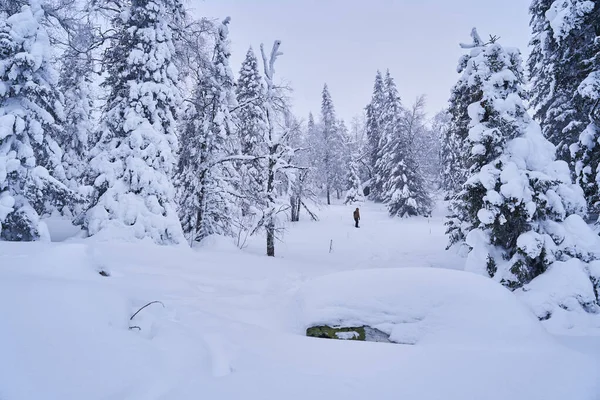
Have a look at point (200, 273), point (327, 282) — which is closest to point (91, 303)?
point (327, 282)

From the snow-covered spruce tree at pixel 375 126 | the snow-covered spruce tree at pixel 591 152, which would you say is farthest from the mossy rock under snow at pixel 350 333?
the snow-covered spruce tree at pixel 375 126

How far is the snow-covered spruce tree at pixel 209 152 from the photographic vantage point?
1249 centimetres

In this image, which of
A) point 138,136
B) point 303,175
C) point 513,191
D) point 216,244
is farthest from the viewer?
point 303,175

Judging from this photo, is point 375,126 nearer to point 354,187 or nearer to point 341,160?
point 341,160

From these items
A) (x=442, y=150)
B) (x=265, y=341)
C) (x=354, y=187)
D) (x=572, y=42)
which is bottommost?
(x=265, y=341)

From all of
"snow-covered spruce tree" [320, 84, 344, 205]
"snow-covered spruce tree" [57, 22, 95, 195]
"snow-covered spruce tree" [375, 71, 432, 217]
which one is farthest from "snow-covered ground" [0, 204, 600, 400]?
"snow-covered spruce tree" [320, 84, 344, 205]

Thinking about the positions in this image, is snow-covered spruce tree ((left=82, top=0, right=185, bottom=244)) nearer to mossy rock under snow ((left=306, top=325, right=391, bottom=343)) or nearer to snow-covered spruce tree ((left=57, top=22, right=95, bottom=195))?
mossy rock under snow ((left=306, top=325, right=391, bottom=343))

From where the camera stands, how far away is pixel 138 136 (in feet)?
31.0

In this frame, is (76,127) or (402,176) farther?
(402,176)

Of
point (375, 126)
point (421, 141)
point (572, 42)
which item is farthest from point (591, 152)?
point (375, 126)

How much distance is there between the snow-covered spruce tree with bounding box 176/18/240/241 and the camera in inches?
492

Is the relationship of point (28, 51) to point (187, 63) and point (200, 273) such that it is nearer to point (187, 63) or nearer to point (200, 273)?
point (187, 63)

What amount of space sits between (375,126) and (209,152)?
104 ft

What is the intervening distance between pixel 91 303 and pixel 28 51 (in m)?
7.94
